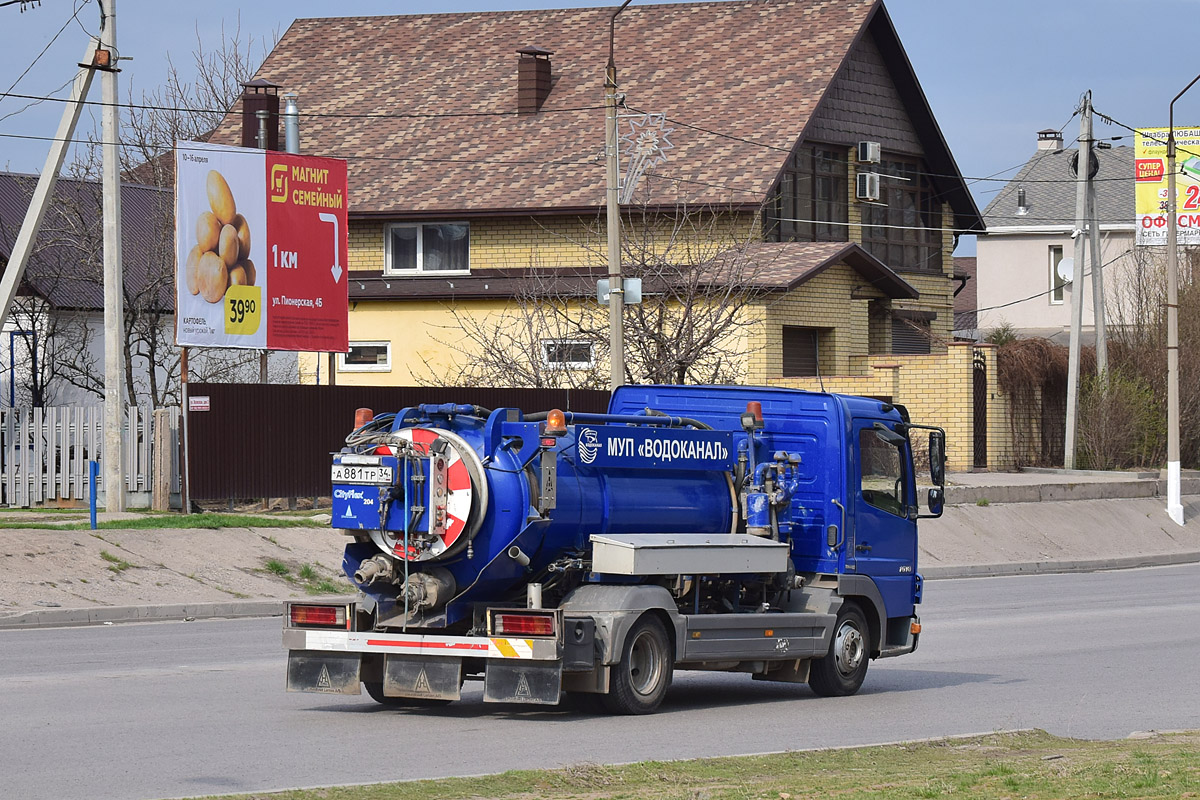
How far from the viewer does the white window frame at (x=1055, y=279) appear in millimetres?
61850

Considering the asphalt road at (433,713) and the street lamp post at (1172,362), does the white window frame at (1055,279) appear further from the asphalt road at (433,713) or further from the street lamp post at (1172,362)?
the asphalt road at (433,713)

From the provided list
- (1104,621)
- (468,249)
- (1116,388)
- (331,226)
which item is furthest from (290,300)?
(1116,388)

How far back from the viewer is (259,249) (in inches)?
1089

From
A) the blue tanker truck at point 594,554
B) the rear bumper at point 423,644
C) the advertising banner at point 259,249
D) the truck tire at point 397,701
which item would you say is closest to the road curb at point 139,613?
the truck tire at point 397,701

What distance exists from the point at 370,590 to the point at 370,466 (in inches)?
37.0

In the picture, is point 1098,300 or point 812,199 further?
point 812,199

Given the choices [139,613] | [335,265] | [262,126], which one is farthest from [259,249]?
[262,126]

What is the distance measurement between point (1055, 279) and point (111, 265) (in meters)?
44.6

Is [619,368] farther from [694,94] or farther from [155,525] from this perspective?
[694,94]

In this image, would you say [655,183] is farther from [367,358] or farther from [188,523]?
[188,523]

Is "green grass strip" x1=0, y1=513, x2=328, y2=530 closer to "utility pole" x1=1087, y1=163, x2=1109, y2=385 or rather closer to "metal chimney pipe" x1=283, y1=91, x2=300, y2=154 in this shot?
"metal chimney pipe" x1=283, y1=91, x2=300, y2=154

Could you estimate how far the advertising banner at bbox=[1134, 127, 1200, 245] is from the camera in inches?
1513

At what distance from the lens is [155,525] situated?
880 inches

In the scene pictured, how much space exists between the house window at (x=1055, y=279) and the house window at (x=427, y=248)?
95.8ft
